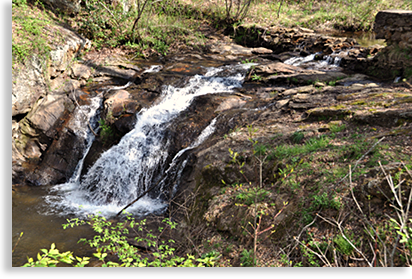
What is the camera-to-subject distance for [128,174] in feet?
23.8

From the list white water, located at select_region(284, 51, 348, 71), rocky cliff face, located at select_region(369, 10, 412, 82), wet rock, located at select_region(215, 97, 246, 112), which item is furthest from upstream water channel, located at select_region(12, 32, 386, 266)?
rocky cliff face, located at select_region(369, 10, 412, 82)

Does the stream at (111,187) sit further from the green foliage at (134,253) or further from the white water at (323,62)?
the white water at (323,62)

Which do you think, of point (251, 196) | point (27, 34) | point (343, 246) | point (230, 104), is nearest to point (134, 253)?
point (251, 196)

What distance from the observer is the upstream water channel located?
5.64 metres

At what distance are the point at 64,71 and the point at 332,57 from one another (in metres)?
11.1

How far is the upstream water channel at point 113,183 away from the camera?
564 cm

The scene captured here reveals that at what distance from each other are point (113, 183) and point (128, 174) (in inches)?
19.8

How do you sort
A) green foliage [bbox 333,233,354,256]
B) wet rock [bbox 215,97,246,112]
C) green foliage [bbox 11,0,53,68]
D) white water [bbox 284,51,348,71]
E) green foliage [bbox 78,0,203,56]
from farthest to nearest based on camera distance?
green foliage [bbox 78,0,203,56], white water [bbox 284,51,348,71], green foliage [bbox 11,0,53,68], wet rock [bbox 215,97,246,112], green foliage [bbox 333,233,354,256]

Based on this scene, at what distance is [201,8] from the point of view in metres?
19.2

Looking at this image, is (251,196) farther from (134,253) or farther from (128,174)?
(128,174)

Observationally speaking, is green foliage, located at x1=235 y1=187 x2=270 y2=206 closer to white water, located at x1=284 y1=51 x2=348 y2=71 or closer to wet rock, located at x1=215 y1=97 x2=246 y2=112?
wet rock, located at x1=215 y1=97 x2=246 y2=112

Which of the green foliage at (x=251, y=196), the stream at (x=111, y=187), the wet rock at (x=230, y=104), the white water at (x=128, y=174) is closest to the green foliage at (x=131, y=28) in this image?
the stream at (x=111, y=187)

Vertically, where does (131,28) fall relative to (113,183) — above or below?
above
